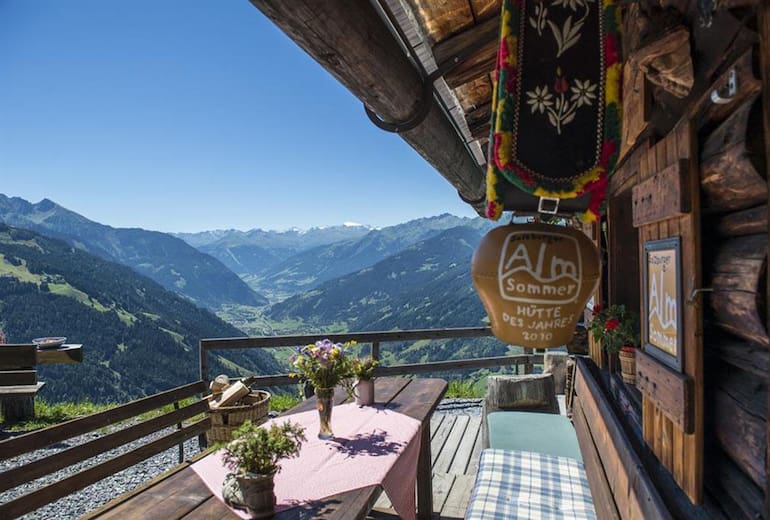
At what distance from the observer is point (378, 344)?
6598 mm

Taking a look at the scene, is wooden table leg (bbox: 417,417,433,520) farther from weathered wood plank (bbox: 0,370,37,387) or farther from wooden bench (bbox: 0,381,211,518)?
weathered wood plank (bbox: 0,370,37,387)

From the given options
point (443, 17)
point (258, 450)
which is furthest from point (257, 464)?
point (443, 17)

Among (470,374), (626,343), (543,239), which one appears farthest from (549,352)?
(470,374)

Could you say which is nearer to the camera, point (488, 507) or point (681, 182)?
point (681, 182)

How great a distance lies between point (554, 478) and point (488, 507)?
2.21 feet

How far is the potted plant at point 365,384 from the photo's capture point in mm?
3477

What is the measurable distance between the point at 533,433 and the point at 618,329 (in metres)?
1.40

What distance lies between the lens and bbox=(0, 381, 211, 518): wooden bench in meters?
2.41

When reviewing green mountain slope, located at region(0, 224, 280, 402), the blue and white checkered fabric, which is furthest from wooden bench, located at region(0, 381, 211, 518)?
green mountain slope, located at region(0, 224, 280, 402)

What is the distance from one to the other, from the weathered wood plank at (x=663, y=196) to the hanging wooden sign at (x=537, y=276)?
1.83 feet

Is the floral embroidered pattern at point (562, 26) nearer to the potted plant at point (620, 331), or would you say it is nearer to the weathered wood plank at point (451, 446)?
the potted plant at point (620, 331)

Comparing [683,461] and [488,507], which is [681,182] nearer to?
[683,461]

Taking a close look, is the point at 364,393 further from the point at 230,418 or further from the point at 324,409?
the point at 230,418

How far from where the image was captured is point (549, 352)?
681 cm
